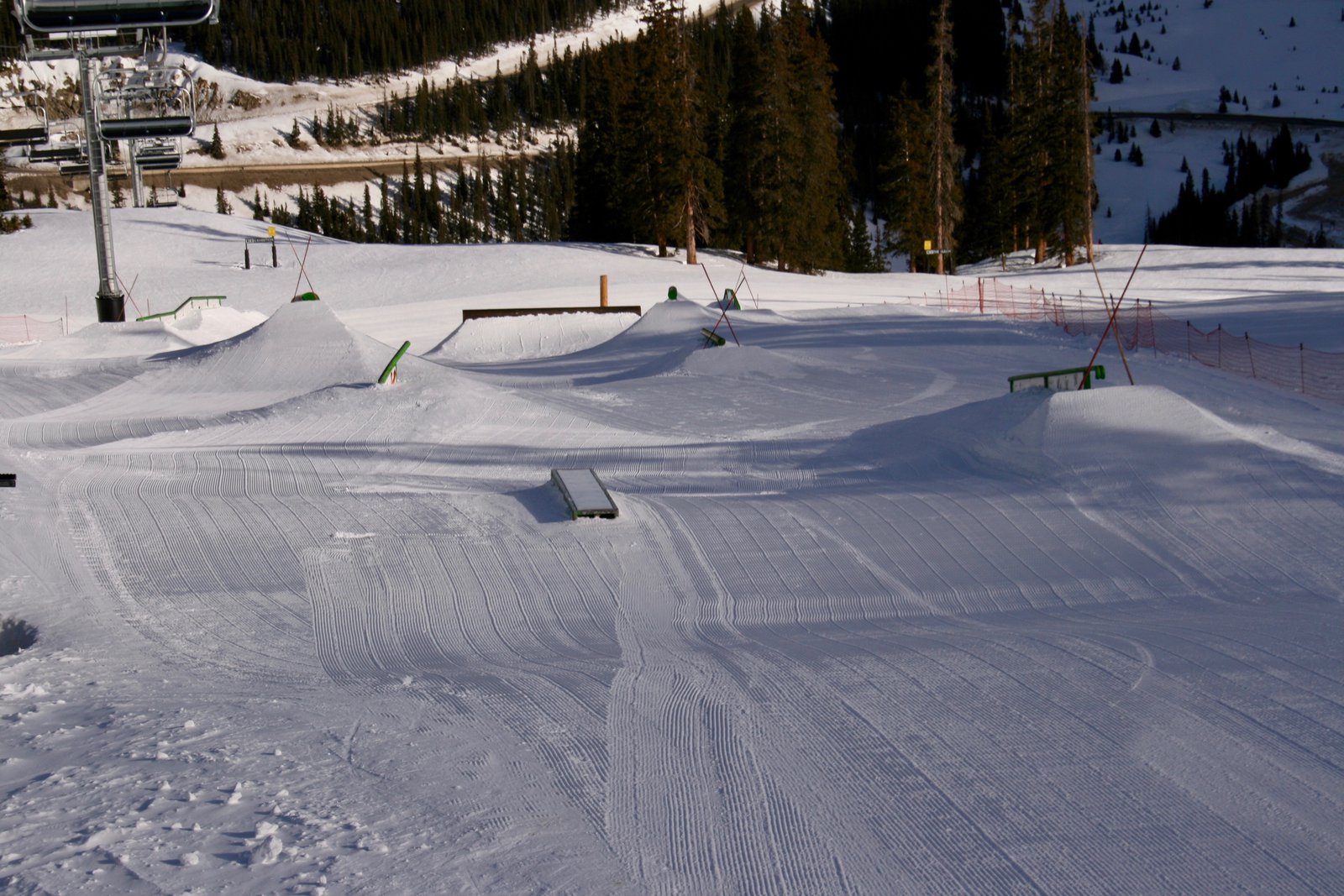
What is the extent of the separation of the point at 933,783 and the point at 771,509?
5.04 metres

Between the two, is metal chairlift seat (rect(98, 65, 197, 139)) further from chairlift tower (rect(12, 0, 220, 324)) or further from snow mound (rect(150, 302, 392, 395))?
snow mound (rect(150, 302, 392, 395))

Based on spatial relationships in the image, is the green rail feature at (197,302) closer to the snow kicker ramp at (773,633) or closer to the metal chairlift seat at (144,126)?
the metal chairlift seat at (144,126)

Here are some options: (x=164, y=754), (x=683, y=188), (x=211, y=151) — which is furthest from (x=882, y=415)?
(x=211, y=151)

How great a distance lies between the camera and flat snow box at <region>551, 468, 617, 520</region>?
30.0 feet

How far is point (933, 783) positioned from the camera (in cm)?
456

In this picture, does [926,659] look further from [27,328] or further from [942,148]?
[942,148]

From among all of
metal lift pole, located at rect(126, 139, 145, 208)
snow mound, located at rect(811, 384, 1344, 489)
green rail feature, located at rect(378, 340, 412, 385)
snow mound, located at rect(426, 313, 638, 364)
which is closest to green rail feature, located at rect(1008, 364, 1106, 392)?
snow mound, located at rect(811, 384, 1344, 489)

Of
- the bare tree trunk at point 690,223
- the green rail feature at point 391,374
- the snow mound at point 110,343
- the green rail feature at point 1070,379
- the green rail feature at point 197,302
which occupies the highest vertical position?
the bare tree trunk at point 690,223

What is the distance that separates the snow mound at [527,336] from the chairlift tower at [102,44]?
6.25 metres

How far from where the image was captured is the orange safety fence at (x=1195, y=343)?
16.3 meters

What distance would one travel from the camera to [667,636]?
6.92 meters

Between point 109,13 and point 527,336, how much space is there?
1121cm

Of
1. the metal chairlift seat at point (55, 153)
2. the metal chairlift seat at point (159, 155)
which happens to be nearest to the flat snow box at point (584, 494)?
the metal chairlift seat at point (55, 153)

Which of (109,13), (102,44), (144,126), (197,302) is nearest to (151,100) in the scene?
(144,126)
